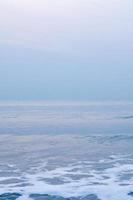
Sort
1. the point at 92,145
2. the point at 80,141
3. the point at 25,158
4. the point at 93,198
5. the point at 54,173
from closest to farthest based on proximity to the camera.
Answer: the point at 93,198 → the point at 54,173 → the point at 25,158 → the point at 92,145 → the point at 80,141

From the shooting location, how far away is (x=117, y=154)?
28641mm

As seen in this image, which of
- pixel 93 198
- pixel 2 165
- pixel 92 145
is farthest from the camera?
pixel 92 145

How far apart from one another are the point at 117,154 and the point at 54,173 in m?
7.85

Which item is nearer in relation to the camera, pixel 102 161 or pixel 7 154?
pixel 102 161

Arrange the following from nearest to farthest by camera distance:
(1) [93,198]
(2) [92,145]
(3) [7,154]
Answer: (1) [93,198] → (3) [7,154] → (2) [92,145]

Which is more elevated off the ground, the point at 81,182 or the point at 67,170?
the point at 81,182

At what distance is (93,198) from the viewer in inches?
669

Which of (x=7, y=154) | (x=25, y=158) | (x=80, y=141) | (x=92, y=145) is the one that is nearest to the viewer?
(x=25, y=158)

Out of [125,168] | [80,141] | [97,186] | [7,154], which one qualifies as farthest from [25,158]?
[80,141]

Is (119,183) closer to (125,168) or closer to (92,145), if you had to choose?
(125,168)

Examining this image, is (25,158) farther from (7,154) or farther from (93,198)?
(93,198)

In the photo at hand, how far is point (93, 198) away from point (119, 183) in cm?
263

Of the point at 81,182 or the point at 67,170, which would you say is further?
the point at 67,170

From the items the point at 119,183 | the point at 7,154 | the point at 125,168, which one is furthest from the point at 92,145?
the point at 119,183
